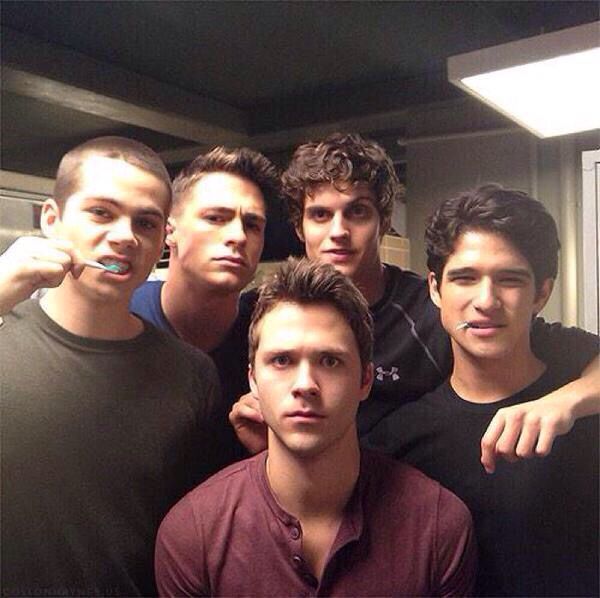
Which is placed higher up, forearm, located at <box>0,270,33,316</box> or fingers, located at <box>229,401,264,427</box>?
forearm, located at <box>0,270,33,316</box>

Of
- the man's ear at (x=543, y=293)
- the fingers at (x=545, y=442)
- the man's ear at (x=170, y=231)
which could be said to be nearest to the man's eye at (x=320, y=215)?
the man's ear at (x=170, y=231)

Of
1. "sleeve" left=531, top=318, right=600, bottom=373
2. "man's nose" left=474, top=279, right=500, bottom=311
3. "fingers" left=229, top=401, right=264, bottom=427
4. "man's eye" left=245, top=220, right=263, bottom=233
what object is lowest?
"fingers" left=229, top=401, right=264, bottom=427

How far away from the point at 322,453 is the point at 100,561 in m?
0.35

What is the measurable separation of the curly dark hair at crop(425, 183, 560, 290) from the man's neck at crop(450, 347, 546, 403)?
11 centimetres

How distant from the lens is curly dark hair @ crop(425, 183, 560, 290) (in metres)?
0.98

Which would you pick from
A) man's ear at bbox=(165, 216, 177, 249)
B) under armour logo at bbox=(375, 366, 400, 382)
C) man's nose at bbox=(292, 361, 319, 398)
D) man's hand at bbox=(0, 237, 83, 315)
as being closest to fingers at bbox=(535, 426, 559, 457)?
under armour logo at bbox=(375, 366, 400, 382)

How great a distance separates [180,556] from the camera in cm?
99

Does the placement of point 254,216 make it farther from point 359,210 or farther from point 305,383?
point 305,383

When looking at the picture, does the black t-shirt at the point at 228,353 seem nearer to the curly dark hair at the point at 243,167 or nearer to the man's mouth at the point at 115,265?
the man's mouth at the point at 115,265

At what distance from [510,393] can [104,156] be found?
2.17ft

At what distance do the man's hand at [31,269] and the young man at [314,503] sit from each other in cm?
27

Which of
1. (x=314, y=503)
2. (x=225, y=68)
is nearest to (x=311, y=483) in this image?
(x=314, y=503)

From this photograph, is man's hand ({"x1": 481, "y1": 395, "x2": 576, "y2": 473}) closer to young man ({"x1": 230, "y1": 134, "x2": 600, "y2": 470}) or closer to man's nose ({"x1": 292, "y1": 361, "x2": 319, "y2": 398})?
young man ({"x1": 230, "y1": 134, "x2": 600, "y2": 470})

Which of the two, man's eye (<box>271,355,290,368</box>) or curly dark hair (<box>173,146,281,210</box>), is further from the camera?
curly dark hair (<box>173,146,281,210</box>)
